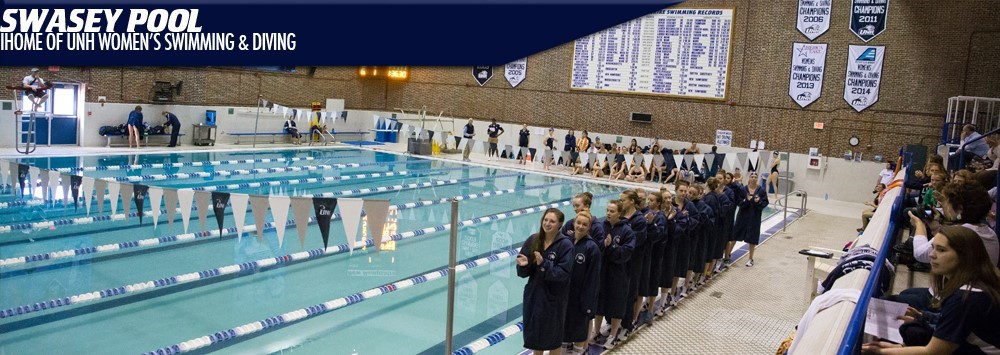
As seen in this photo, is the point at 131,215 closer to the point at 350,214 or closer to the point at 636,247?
the point at 350,214

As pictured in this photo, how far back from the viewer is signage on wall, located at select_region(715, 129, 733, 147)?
22.6m

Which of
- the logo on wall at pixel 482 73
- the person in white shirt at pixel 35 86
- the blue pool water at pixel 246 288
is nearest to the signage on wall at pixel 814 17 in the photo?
the logo on wall at pixel 482 73

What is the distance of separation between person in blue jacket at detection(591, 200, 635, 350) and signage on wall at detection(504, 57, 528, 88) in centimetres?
2055

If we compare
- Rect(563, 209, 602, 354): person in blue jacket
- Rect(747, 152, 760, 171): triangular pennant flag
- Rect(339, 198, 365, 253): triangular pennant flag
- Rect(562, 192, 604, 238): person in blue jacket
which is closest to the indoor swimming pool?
Rect(563, 209, 602, 354): person in blue jacket

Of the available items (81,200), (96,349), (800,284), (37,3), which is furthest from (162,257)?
(37,3)

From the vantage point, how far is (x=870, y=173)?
786 inches

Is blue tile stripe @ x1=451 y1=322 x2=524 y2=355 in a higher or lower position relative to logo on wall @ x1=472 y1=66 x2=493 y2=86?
lower

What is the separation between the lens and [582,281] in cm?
595

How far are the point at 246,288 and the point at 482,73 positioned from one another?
66.3ft

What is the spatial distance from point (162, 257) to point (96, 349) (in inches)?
129

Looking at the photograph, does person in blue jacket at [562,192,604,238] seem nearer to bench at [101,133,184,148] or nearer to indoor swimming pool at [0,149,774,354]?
indoor swimming pool at [0,149,774,354]

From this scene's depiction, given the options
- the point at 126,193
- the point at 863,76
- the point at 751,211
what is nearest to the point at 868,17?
the point at 863,76

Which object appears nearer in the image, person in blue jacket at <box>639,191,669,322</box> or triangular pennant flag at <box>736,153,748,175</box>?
person in blue jacket at <box>639,191,669,322</box>

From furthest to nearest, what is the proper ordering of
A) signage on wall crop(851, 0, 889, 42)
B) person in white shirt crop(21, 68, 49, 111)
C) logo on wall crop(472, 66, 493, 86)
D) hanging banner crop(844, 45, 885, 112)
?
logo on wall crop(472, 66, 493, 86) → hanging banner crop(844, 45, 885, 112) → signage on wall crop(851, 0, 889, 42) → person in white shirt crop(21, 68, 49, 111)
